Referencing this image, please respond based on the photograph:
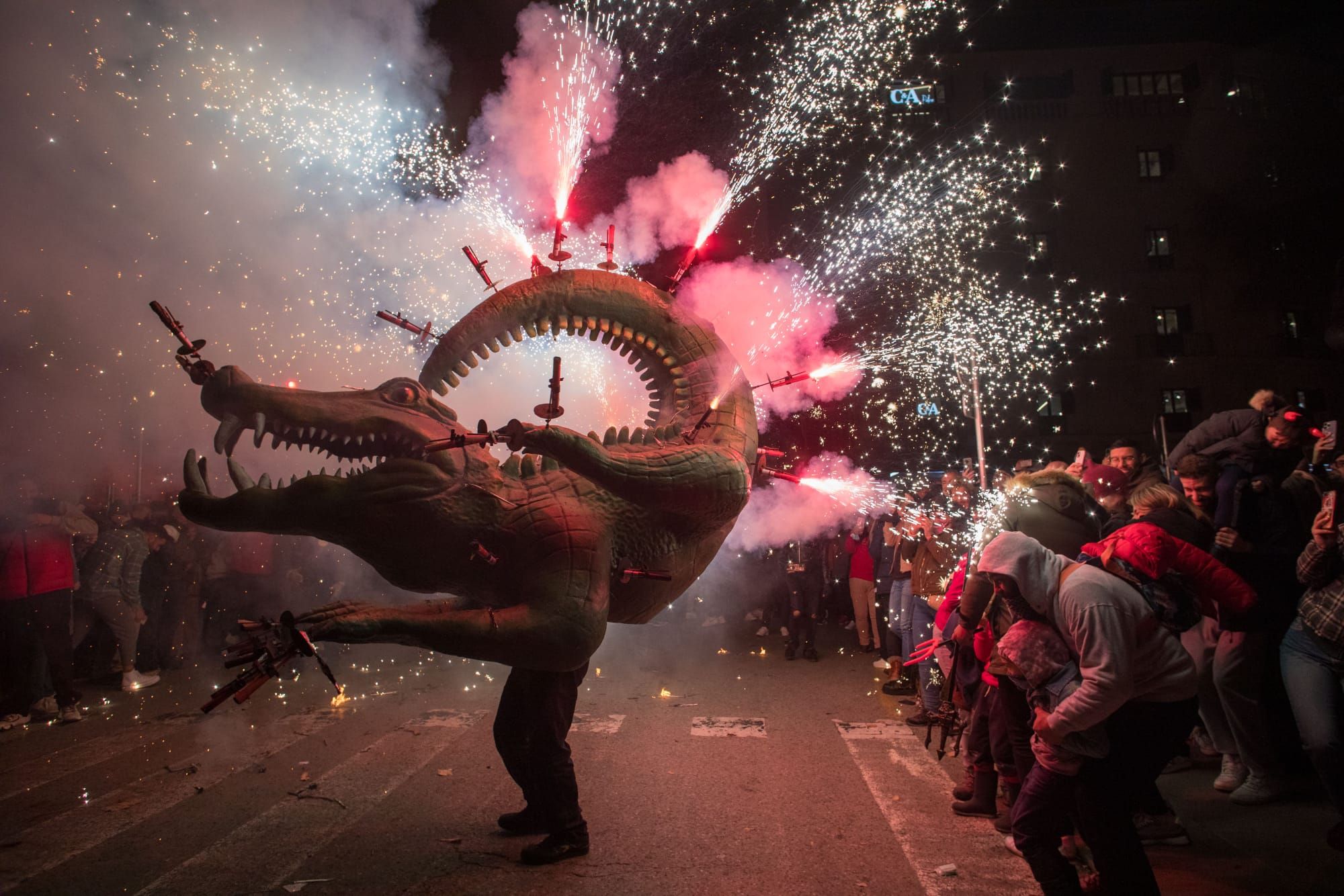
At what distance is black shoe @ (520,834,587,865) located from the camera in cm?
383

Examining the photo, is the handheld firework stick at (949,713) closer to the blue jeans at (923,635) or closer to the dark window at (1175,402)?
the blue jeans at (923,635)

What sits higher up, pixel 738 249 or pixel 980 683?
pixel 738 249

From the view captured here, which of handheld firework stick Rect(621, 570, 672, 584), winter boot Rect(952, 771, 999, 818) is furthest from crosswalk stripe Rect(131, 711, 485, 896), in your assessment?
winter boot Rect(952, 771, 999, 818)

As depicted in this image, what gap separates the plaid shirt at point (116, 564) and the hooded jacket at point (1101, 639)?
8965 mm

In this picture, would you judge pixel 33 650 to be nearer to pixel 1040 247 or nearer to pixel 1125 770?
pixel 1125 770

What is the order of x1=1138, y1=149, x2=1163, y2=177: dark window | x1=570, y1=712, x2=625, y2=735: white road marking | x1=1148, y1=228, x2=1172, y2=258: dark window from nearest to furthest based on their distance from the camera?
x1=570, y1=712, x2=625, y2=735: white road marking < x1=1148, y1=228, x2=1172, y2=258: dark window < x1=1138, y1=149, x2=1163, y2=177: dark window

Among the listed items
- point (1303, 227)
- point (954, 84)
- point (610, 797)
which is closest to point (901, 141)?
point (954, 84)

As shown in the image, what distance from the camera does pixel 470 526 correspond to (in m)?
3.59

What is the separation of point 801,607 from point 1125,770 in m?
6.83

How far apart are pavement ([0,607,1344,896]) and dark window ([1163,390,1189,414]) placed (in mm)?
22232

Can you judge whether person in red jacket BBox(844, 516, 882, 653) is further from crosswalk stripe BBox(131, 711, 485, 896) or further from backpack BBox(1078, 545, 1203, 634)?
backpack BBox(1078, 545, 1203, 634)

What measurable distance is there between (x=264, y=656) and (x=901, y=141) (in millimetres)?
27979

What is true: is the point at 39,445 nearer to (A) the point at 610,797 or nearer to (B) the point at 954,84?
(A) the point at 610,797

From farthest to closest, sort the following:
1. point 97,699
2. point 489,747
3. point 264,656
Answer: point 97,699 → point 489,747 → point 264,656
